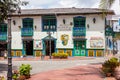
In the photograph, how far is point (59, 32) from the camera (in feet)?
144

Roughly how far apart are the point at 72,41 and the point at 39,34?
434cm

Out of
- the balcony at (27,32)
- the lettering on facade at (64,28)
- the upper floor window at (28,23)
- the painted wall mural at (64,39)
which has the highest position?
the upper floor window at (28,23)

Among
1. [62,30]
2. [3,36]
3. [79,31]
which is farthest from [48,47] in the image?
[3,36]

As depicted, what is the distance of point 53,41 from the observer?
4438cm

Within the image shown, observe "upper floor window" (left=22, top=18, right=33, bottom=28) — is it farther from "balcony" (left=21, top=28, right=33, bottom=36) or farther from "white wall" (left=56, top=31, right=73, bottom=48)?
"white wall" (left=56, top=31, right=73, bottom=48)

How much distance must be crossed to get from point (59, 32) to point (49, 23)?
174 cm

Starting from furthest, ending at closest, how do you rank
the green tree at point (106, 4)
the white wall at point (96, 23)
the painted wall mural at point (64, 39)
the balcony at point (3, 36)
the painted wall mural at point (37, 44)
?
the balcony at point (3, 36) < the painted wall mural at point (37, 44) < the painted wall mural at point (64, 39) < the white wall at point (96, 23) < the green tree at point (106, 4)

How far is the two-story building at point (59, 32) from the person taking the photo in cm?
4288

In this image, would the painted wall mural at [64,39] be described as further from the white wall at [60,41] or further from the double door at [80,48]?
the double door at [80,48]

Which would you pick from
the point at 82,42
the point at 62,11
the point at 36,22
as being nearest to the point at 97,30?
the point at 82,42

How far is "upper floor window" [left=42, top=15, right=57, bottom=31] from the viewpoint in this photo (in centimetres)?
4400

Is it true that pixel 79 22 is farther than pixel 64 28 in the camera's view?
No

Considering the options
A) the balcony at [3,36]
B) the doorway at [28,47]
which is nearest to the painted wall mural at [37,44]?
the doorway at [28,47]

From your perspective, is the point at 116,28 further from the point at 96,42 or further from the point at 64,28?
the point at 64,28
